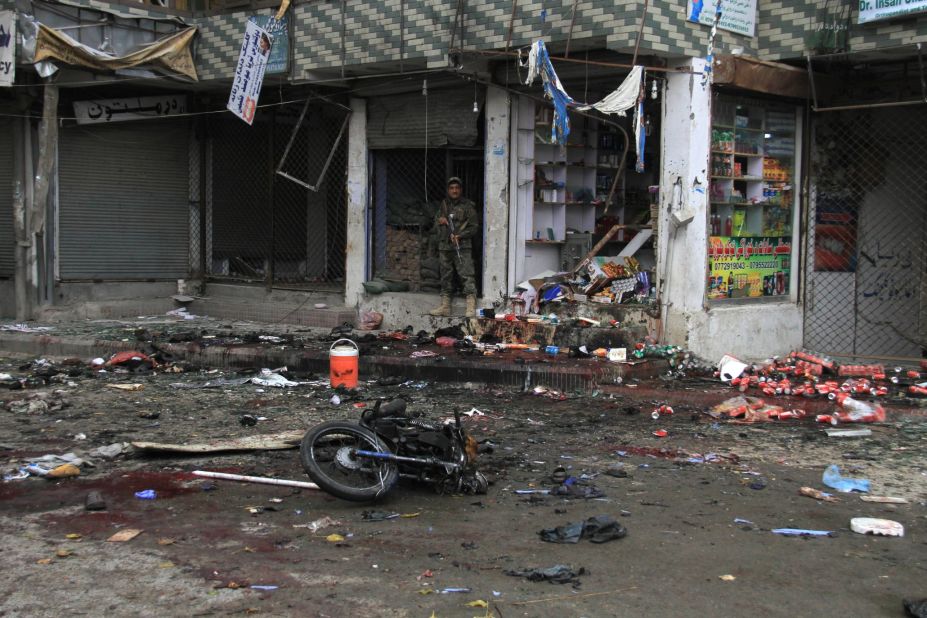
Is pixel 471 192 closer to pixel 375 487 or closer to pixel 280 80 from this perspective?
pixel 280 80

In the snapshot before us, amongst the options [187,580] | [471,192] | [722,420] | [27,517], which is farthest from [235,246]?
[187,580]

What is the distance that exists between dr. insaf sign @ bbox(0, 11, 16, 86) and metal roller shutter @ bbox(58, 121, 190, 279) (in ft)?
5.43

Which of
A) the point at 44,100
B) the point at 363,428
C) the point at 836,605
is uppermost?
the point at 44,100

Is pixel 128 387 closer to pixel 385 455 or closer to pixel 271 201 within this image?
pixel 385 455

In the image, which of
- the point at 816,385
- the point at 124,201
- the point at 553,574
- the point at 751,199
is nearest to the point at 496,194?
the point at 751,199

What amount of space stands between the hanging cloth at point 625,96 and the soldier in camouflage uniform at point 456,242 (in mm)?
2783

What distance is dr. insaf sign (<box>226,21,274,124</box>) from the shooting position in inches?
516

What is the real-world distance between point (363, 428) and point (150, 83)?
10.7 metres

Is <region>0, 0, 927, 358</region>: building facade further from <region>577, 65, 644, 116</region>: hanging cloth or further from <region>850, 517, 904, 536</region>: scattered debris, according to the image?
<region>850, 517, 904, 536</region>: scattered debris

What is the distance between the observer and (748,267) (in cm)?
1139

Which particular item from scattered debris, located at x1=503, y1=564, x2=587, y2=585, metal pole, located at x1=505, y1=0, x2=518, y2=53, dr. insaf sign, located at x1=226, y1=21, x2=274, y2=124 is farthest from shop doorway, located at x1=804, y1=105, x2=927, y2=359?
scattered debris, located at x1=503, y1=564, x2=587, y2=585

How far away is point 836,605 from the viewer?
4258 millimetres

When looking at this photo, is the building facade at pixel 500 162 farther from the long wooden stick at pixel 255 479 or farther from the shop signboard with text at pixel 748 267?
the long wooden stick at pixel 255 479

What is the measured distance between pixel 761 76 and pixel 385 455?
7.26m
